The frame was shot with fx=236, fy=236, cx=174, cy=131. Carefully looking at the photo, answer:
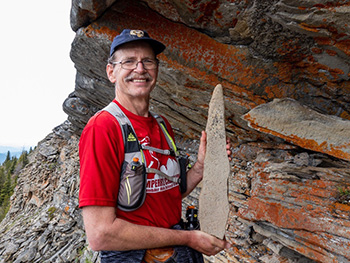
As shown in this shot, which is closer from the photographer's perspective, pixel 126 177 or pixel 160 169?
pixel 126 177

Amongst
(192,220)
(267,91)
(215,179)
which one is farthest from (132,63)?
(267,91)

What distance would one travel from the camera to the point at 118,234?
2.12 meters

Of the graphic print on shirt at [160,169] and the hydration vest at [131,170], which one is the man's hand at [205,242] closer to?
the graphic print on shirt at [160,169]

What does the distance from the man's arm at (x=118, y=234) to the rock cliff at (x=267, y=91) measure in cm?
345

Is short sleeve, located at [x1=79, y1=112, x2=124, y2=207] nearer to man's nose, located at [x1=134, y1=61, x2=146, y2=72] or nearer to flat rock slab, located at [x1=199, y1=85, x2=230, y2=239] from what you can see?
man's nose, located at [x1=134, y1=61, x2=146, y2=72]

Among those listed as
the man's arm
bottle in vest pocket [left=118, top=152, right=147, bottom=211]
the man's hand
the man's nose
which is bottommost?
the man's hand

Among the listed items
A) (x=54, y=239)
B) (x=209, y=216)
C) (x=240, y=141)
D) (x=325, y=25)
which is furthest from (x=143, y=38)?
(x=54, y=239)

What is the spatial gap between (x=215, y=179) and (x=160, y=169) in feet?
2.53

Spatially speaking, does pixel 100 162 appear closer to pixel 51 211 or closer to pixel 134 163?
pixel 134 163

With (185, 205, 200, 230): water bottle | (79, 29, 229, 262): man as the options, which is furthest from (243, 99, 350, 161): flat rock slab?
(79, 29, 229, 262): man

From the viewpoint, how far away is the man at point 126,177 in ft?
6.94

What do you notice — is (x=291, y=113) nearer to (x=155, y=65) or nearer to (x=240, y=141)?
(x=240, y=141)

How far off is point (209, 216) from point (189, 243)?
0.46 m

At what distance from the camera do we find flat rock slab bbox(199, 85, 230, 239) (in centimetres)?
279
